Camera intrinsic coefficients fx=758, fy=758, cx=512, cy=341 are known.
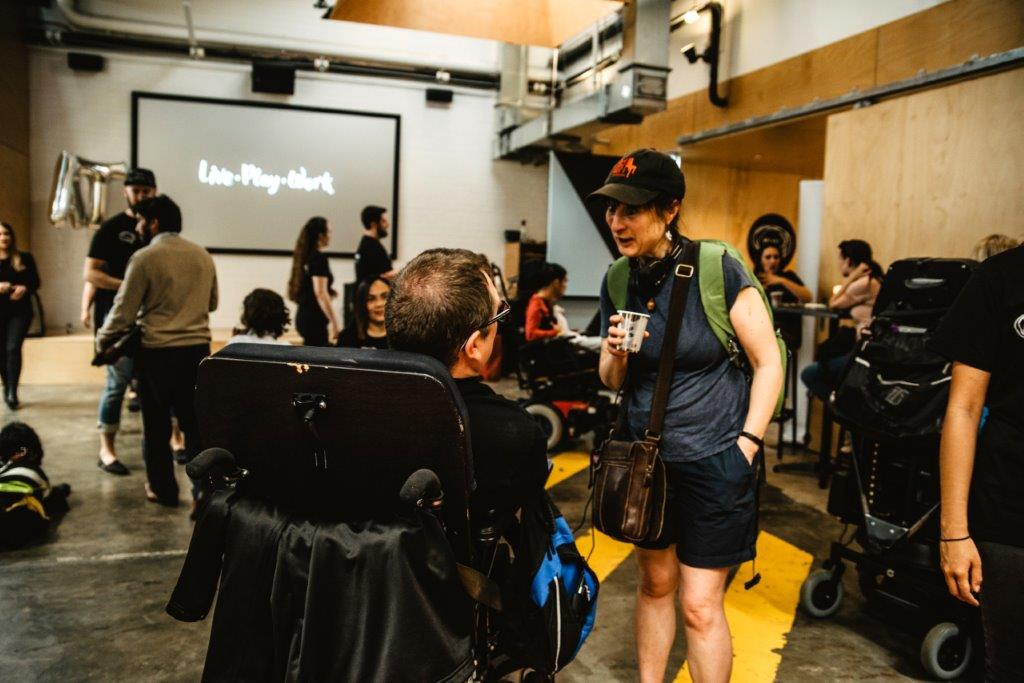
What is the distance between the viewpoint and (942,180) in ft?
16.5

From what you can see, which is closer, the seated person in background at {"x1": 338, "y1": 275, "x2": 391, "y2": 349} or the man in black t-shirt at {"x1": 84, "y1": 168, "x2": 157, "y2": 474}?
the seated person in background at {"x1": 338, "y1": 275, "x2": 391, "y2": 349}

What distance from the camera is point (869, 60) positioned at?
19.1 ft

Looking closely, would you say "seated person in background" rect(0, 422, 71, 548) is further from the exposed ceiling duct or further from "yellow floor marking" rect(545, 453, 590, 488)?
the exposed ceiling duct

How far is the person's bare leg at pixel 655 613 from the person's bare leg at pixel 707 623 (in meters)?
0.11

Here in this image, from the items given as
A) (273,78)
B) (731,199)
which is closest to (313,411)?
(731,199)

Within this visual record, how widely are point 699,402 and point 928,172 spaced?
4197 mm

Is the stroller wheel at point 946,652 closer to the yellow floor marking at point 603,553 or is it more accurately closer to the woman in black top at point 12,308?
the yellow floor marking at point 603,553

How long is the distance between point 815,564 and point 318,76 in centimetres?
900

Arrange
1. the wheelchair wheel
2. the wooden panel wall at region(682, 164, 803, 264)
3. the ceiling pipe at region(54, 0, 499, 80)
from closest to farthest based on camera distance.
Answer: the wheelchair wheel < the wooden panel wall at region(682, 164, 803, 264) < the ceiling pipe at region(54, 0, 499, 80)

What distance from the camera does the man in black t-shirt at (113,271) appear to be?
467 centimetres

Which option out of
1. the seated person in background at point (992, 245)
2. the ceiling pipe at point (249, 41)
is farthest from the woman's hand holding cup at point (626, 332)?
the ceiling pipe at point (249, 41)

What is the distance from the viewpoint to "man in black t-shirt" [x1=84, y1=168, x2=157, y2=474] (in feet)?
15.3

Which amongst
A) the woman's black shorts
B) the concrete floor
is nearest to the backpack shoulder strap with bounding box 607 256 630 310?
the woman's black shorts

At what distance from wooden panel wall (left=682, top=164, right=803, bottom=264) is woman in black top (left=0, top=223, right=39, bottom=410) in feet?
21.5
